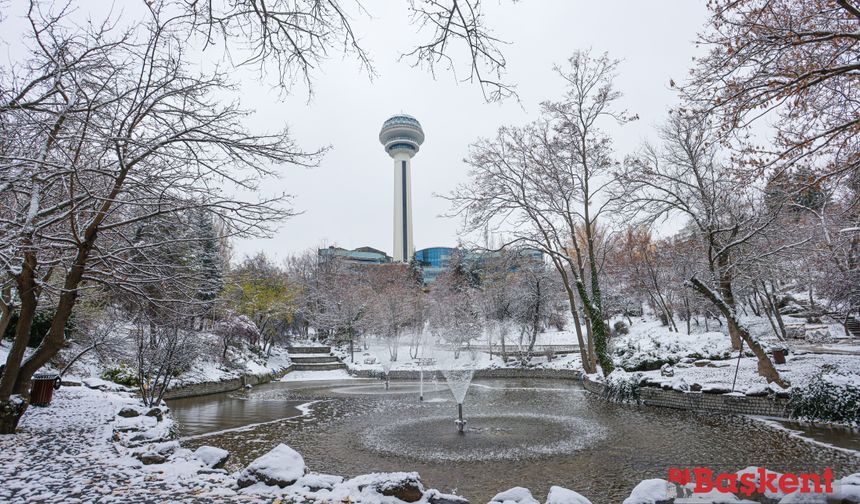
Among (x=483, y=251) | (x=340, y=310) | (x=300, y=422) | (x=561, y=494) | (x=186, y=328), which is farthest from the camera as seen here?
(x=340, y=310)

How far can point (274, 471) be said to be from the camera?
4.64 metres

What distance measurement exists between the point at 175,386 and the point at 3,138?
12.4 meters

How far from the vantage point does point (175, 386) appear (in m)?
15.5

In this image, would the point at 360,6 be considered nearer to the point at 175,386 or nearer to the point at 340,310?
the point at 175,386

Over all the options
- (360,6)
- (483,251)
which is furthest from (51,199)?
(483,251)

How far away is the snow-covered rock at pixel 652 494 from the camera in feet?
12.4

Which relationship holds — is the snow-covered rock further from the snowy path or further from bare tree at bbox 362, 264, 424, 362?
bare tree at bbox 362, 264, 424, 362

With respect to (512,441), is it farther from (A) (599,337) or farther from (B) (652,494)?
(A) (599,337)

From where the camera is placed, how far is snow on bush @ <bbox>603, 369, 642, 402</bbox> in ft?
40.2

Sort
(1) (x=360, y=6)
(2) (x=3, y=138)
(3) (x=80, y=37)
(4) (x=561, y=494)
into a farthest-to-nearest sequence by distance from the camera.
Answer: (3) (x=80, y=37) < (2) (x=3, y=138) < (4) (x=561, y=494) < (1) (x=360, y=6)

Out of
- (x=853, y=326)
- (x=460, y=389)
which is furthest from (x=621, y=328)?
(x=460, y=389)

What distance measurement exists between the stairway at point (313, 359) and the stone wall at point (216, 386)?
4375mm

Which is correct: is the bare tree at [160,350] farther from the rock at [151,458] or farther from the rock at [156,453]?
the rock at [151,458]

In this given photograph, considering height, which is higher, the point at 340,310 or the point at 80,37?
the point at 80,37
